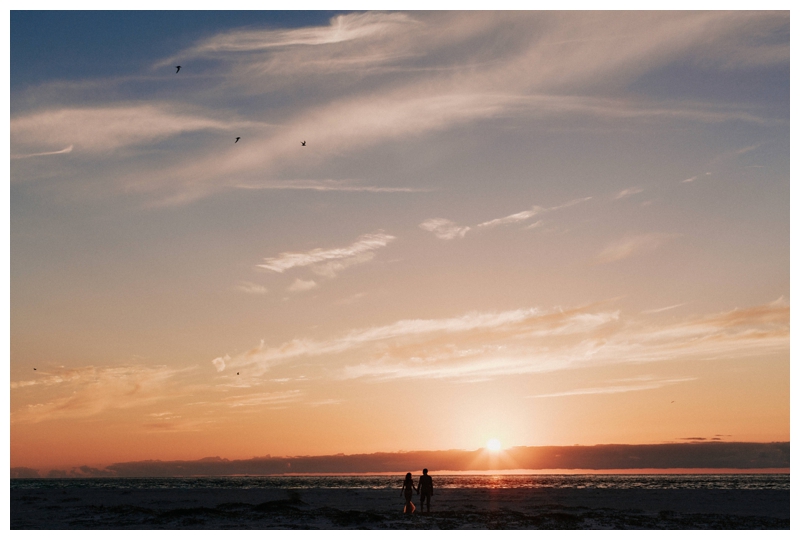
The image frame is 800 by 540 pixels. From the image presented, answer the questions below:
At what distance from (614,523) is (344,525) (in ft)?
41.0

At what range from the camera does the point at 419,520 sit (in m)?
30.5

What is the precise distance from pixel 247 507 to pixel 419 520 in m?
11.8

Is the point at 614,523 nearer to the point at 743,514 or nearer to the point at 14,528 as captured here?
the point at 743,514
